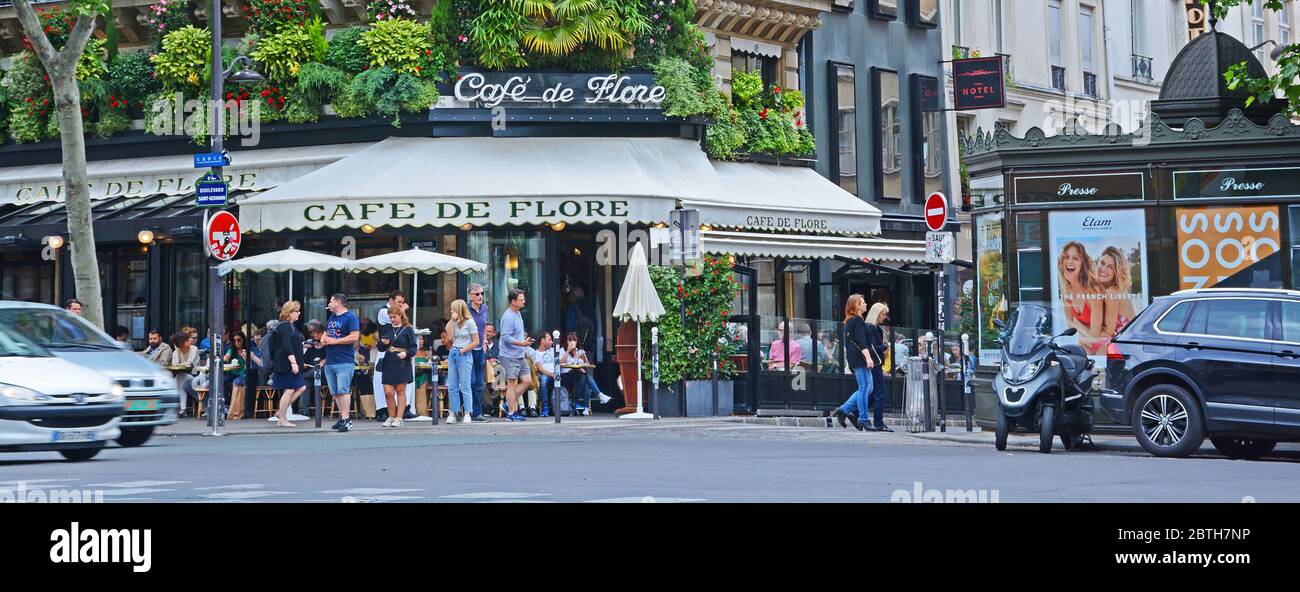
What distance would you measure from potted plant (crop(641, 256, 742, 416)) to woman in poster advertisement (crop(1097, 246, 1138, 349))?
7.71 m

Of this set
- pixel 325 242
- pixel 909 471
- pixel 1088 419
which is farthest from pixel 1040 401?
pixel 325 242

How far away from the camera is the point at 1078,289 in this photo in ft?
67.3

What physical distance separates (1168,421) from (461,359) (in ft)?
33.3

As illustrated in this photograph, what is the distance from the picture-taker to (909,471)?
606 inches

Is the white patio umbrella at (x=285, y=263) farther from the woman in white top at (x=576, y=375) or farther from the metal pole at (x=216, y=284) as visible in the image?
the woman in white top at (x=576, y=375)

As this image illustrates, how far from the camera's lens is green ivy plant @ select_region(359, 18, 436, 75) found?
2886cm

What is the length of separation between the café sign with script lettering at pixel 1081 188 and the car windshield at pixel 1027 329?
1515 millimetres

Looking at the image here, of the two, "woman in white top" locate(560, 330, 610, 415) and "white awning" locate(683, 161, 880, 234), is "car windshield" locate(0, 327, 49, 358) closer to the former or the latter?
"woman in white top" locate(560, 330, 610, 415)

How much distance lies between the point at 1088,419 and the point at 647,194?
10.1 metres

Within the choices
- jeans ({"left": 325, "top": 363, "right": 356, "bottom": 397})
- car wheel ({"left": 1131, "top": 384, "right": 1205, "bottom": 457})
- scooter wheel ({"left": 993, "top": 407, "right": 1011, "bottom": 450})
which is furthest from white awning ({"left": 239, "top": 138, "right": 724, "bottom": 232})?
car wheel ({"left": 1131, "top": 384, "right": 1205, "bottom": 457})

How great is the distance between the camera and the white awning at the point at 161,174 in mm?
29828

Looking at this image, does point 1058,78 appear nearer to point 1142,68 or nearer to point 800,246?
point 1142,68

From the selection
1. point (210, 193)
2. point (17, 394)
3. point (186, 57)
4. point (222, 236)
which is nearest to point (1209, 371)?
point (17, 394)

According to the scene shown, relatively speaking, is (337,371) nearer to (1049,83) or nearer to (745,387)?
(745,387)
